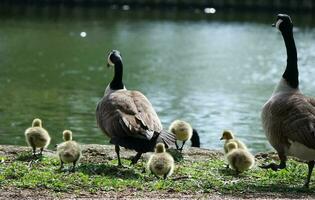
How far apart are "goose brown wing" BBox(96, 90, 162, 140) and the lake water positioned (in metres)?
5.87

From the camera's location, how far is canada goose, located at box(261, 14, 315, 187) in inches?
311

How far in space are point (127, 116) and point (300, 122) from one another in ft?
6.79

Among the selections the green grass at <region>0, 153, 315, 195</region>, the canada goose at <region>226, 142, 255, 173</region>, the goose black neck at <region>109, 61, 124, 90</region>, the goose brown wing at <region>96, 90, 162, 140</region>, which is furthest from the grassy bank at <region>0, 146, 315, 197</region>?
the goose black neck at <region>109, 61, 124, 90</region>

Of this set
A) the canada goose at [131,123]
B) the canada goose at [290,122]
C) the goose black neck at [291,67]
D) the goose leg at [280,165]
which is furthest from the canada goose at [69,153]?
the goose black neck at [291,67]

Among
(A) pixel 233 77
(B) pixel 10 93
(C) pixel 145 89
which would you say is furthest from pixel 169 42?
(B) pixel 10 93

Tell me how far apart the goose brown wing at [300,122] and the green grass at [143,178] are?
1.76 ft

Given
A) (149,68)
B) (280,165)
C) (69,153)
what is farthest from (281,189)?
(149,68)

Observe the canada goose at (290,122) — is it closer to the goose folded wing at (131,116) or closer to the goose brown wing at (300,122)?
the goose brown wing at (300,122)

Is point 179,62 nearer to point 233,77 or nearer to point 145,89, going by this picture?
point 233,77

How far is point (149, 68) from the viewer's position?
28875 millimetres

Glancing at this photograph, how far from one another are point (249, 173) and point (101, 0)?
52986 mm

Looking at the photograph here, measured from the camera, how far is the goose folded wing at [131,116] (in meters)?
8.52

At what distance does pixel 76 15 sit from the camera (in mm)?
54156

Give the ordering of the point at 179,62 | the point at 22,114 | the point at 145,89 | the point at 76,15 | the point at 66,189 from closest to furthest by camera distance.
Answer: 1. the point at 66,189
2. the point at 22,114
3. the point at 145,89
4. the point at 179,62
5. the point at 76,15
